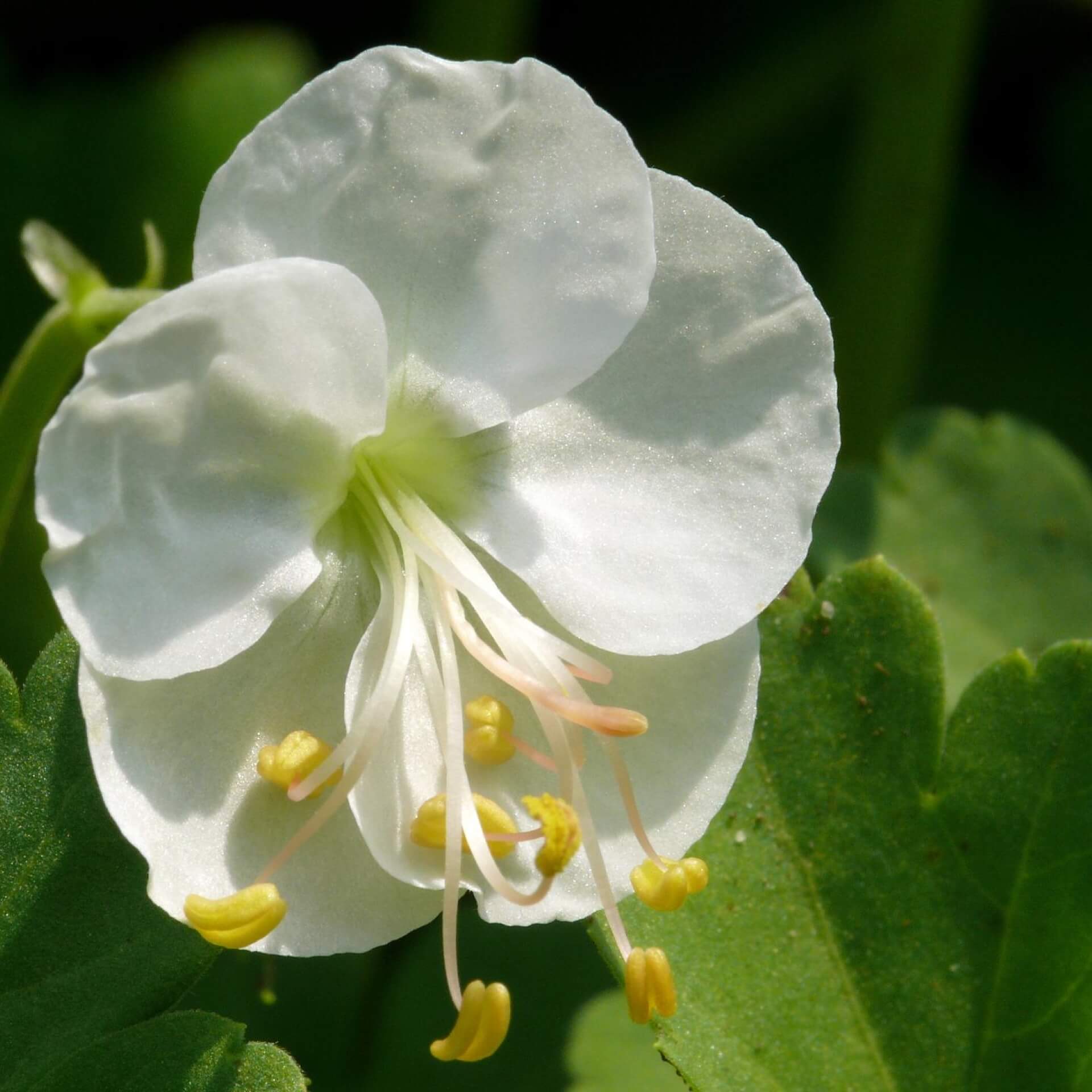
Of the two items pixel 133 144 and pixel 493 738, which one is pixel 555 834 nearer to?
pixel 493 738

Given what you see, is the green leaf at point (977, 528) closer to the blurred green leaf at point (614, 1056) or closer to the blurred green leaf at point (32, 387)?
the blurred green leaf at point (614, 1056)

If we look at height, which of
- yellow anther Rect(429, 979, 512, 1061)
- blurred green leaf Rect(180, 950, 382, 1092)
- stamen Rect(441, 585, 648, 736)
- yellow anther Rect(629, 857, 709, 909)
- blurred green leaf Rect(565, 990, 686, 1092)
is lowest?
blurred green leaf Rect(180, 950, 382, 1092)

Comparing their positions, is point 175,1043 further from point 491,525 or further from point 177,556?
point 491,525

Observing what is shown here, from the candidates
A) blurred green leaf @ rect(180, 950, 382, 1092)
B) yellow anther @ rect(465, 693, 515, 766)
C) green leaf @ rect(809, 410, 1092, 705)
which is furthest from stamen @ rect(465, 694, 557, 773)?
green leaf @ rect(809, 410, 1092, 705)

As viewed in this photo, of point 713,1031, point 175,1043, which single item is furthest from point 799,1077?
point 175,1043

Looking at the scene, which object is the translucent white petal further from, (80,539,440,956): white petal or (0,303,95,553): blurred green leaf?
(0,303,95,553): blurred green leaf

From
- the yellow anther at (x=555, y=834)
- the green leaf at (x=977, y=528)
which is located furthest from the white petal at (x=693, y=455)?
the green leaf at (x=977, y=528)

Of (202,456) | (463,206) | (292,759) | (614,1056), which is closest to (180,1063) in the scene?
(292,759)

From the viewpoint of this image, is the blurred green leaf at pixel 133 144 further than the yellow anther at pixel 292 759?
Yes
